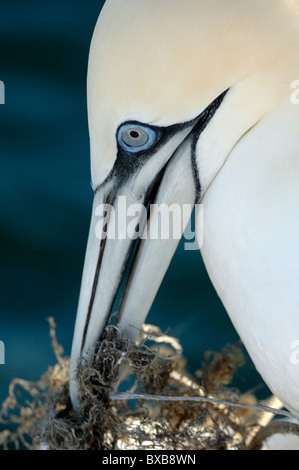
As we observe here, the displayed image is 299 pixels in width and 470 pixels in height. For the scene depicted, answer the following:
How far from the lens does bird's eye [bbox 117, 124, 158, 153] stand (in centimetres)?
151

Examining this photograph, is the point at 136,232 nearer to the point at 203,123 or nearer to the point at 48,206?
the point at 203,123

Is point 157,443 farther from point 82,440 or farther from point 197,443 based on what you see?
point 82,440

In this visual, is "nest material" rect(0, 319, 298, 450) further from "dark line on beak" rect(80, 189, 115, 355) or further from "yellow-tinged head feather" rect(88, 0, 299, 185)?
"yellow-tinged head feather" rect(88, 0, 299, 185)

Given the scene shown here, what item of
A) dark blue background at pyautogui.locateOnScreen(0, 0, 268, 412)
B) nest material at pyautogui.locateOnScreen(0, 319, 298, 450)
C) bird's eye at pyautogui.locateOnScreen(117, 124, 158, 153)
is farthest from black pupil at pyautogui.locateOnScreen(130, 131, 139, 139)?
dark blue background at pyautogui.locateOnScreen(0, 0, 268, 412)

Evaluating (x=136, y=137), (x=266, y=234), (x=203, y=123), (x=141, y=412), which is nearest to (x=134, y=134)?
(x=136, y=137)

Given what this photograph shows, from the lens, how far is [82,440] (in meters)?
1.82

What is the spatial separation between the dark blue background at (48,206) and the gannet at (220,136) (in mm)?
1325

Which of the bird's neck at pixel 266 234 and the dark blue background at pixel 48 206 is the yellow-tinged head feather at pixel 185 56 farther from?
the dark blue background at pixel 48 206

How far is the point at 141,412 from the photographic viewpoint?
2.07m

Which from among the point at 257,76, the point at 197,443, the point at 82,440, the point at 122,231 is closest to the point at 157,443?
the point at 197,443

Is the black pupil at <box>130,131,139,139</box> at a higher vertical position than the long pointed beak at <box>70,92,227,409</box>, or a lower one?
higher

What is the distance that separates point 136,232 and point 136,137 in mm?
217

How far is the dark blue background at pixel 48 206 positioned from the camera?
2.89m

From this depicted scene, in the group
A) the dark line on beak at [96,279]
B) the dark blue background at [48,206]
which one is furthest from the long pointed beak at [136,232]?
the dark blue background at [48,206]
